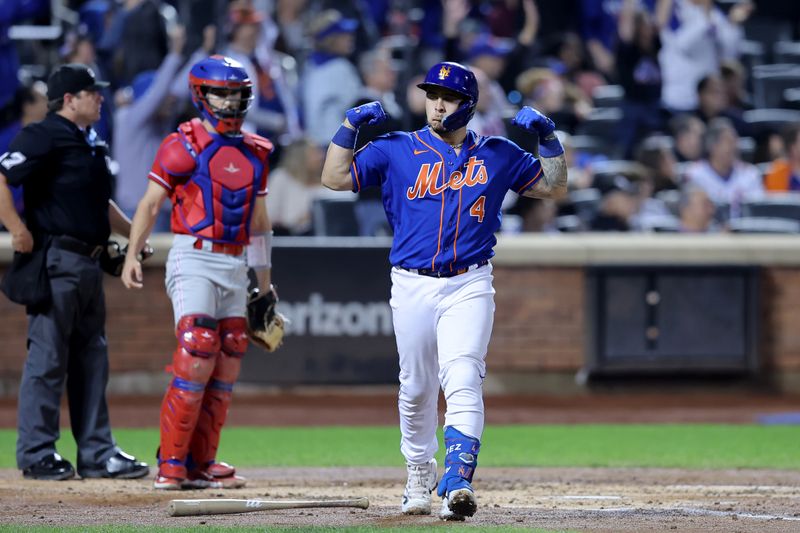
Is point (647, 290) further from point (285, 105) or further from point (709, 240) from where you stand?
point (285, 105)

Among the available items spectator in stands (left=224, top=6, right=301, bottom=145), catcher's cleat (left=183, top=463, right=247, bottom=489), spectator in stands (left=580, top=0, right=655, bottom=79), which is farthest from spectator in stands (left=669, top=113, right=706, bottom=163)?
catcher's cleat (left=183, top=463, right=247, bottom=489)

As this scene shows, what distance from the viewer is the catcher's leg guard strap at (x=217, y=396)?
7.10 meters

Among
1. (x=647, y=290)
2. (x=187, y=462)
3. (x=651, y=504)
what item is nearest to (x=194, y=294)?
(x=187, y=462)

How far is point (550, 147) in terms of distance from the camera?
602 cm

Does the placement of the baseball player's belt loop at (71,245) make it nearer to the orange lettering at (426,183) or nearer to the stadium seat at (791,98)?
the orange lettering at (426,183)

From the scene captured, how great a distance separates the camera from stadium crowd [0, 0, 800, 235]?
41.6 feet

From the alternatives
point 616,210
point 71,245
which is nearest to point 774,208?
point 616,210

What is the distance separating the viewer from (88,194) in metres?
7.46

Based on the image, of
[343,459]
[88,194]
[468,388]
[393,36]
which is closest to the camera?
[468,388]

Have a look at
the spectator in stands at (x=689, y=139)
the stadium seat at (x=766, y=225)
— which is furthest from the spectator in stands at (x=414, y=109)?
the stadium seat at (x=766, y=225)

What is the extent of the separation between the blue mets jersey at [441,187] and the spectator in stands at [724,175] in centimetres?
826

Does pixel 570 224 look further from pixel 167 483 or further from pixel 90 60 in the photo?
pixel 167 483

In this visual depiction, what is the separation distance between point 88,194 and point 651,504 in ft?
10.9

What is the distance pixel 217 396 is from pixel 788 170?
8620 millimetres
